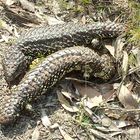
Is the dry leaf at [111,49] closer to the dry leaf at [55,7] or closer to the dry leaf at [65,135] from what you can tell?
the dry leaf at [55,7]

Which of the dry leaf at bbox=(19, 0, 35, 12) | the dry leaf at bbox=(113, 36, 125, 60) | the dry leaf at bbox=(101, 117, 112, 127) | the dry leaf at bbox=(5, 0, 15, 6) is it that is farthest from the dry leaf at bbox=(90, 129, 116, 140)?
the dry leaf at bbox=(5, 0, 15, 6)

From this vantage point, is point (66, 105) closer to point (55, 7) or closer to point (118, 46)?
point (118, 46)

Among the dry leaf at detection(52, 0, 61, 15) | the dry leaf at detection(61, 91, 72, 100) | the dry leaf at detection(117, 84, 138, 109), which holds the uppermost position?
the dry leaf at detection(52, 0, 61, 15)

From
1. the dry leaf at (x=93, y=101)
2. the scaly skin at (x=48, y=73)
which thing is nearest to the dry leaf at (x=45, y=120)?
the scaly skin at (x=48, y=73)

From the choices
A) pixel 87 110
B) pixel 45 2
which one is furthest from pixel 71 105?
pixel 45 2

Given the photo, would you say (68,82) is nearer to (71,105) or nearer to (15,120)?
(71,105)

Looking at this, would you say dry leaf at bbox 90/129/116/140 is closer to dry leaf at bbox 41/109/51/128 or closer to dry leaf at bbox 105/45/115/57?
dry leaf at bbox 41/109/51/128

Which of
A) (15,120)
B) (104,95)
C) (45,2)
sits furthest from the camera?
(45,2)
